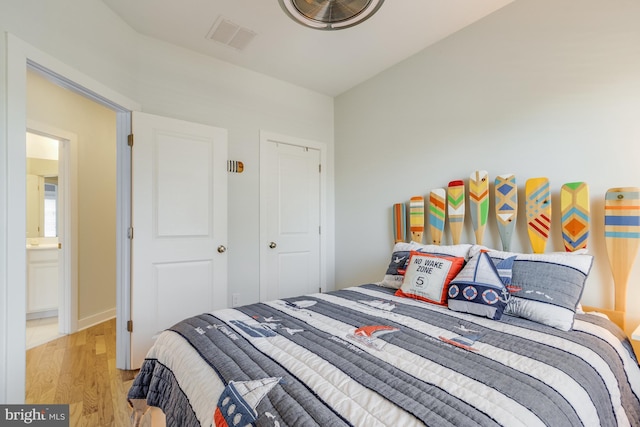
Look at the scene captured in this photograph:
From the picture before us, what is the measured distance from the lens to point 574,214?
1811 mm

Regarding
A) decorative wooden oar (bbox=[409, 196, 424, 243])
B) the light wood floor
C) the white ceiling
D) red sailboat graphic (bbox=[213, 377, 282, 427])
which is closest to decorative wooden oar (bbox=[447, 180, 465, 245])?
decorative wooden oar (bbox=[409, 196, 424, 243])

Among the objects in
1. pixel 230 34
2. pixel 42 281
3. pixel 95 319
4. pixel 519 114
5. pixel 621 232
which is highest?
pixel 230 34

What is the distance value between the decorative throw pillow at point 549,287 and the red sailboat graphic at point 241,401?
1.30 metres

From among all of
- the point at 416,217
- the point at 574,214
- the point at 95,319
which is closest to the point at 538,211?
the point at 574,214

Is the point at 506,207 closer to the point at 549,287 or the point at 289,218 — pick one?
the point at 549,287

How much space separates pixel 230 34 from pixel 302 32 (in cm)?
61

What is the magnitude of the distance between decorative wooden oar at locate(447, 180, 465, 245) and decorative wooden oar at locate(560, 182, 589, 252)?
25.5 inches

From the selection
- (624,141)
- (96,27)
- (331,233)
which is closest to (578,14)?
(624,141)

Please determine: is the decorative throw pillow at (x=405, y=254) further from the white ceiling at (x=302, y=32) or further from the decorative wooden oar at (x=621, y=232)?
the white ceiling at (x=302, y=32)

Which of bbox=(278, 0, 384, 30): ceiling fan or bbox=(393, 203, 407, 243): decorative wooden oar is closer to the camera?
bbox=(278, 0, 384, 30): ceiling fan

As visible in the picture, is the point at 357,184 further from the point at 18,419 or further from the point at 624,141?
the point at 18,419

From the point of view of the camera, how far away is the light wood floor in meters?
1.89

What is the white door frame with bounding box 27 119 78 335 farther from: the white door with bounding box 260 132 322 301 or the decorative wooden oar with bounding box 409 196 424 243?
the decorative wooden oar with bounding box 409 196 424 243

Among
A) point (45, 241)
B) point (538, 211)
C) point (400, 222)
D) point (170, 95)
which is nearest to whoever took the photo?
point (538, 211)
